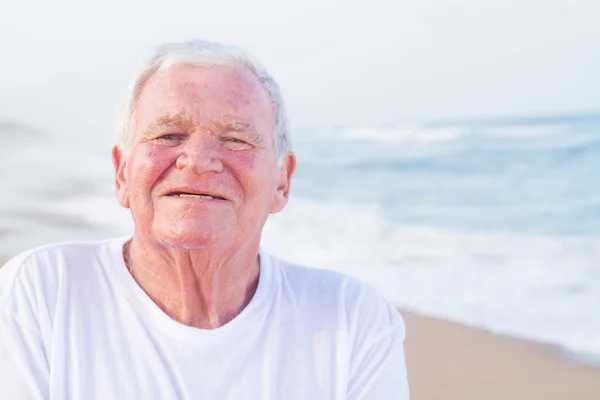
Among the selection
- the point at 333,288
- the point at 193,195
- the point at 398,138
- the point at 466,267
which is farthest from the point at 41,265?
the point at 398,138

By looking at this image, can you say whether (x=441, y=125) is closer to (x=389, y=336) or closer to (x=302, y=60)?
(x=302, y=60)

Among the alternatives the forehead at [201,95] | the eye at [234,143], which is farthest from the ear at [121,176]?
the eye at [234,143]

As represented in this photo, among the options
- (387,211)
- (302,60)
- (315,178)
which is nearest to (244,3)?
(302,60)

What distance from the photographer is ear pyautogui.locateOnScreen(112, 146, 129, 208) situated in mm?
1535

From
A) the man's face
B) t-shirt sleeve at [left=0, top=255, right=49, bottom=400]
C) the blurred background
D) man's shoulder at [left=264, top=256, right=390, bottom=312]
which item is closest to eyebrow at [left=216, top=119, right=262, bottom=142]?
the man's face

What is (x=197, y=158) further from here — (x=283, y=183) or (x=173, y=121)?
(x=283, y=183)

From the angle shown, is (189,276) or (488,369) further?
(488,369)

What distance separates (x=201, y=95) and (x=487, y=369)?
8.69 ft

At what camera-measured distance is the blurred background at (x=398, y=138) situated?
530 cm

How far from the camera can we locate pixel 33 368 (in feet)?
4.28

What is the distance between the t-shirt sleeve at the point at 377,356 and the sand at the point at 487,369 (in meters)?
1.99

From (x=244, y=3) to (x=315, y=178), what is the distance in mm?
2174

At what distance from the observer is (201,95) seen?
1.43 metres

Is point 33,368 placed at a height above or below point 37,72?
below
